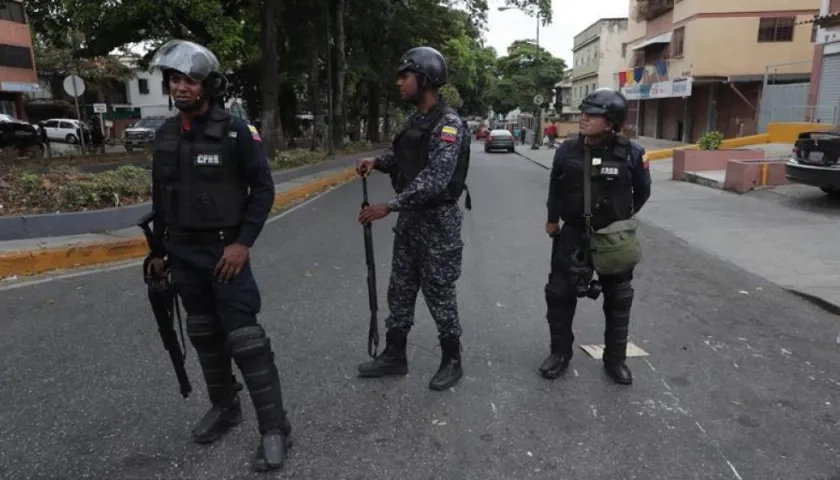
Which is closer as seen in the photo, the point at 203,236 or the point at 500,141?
the point at 203,236

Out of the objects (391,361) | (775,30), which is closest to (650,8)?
(775,30)

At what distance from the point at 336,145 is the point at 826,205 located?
16.9 m

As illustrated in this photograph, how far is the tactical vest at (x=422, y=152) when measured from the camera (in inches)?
132

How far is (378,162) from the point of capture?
11.6 ft

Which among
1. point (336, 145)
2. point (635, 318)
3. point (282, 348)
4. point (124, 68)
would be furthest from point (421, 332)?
point (124, 68)

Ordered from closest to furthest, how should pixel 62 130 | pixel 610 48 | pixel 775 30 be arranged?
pixel 775 30, pixel 62 130, pixel 610 48

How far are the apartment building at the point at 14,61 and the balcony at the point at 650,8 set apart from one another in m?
33.6

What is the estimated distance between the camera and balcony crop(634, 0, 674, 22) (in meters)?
31.2

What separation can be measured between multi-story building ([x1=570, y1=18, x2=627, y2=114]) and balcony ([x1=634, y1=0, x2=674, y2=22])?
883cm

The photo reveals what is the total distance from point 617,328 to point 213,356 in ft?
7.57

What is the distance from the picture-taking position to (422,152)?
3371mm

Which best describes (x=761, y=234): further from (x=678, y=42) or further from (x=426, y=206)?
(x=678, y=42)

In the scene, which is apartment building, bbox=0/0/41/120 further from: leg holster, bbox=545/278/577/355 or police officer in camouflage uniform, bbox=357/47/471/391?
leg holster, bbox=545/278/577/355

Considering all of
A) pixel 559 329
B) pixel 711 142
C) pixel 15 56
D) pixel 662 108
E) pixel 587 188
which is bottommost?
pixel 559 329
